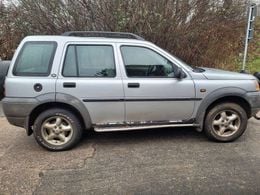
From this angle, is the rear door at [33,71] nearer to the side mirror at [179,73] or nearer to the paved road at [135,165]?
the paved road at [135,165]

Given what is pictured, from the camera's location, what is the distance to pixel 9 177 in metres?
4.14

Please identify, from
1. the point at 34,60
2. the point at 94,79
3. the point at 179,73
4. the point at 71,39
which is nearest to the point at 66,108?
the point at 94,79

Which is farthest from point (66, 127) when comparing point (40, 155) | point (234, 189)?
point (234, 189)

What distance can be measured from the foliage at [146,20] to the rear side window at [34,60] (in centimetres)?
409

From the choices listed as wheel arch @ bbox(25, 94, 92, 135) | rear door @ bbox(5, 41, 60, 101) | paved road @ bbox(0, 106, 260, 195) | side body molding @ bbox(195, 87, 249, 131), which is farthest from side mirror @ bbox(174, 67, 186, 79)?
rear door @ bbox(5, 41, 60, 101)

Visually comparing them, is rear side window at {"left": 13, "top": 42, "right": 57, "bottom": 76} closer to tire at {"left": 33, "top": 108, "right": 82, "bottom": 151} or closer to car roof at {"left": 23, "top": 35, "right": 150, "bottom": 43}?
car roof at {"left": 23, "top": 35, "right": 150, "bottom": 43}

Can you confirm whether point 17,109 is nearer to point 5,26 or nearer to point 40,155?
point 40,155

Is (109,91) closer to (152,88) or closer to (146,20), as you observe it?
(152,88)

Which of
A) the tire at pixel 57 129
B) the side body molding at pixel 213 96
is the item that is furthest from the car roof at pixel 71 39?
the side body molding at pixel 213 96

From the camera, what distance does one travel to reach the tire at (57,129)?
493 cm

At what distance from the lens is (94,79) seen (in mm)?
4918

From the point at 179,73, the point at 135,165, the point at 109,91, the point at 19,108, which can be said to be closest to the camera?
the point at 135,165

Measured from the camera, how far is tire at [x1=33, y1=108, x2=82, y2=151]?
4926mm

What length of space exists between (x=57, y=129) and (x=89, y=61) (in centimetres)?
116
